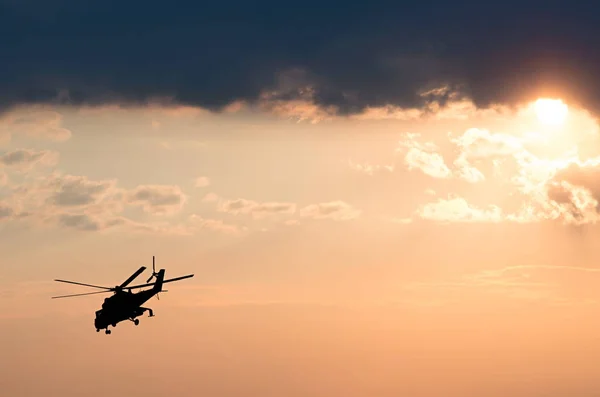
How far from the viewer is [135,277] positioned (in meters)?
151

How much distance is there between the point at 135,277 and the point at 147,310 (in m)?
12.9

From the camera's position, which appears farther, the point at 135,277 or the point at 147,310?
the point at 147,310

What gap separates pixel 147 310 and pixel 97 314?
38.5ft

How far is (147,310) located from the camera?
527 feet

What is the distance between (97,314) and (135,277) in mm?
19008

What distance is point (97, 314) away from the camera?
163m

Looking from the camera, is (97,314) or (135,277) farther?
(97,314)
